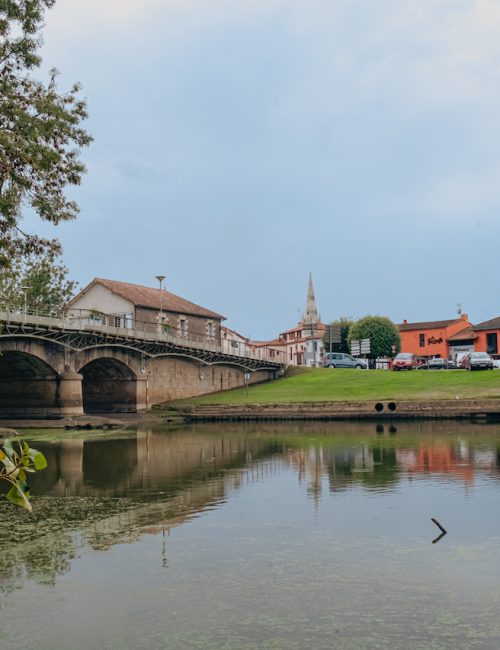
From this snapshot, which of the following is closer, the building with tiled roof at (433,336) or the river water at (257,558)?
the river water at (257,558)

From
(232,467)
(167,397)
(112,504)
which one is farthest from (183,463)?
(167,397)

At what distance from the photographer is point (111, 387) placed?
70062 mm

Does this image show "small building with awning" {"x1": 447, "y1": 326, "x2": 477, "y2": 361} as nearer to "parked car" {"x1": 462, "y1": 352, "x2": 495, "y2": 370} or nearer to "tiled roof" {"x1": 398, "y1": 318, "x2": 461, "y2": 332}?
"tiled roof" {"x1": 398, "y1": 318, "x2": 461, "y2": 332}

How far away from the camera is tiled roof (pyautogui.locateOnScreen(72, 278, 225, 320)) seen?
3103 inches

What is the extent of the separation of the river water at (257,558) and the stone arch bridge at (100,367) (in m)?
28.4

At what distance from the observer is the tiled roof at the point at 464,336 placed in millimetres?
104644

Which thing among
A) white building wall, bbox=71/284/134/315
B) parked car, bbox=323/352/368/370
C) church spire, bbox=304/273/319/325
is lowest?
parked car, bbox=323/352/368/370

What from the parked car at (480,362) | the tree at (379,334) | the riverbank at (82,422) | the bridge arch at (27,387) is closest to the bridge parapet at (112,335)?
the bridge arch at (27,387)

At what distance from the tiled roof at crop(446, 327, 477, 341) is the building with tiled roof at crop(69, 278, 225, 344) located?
39278 millimetres

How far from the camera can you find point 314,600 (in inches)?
442

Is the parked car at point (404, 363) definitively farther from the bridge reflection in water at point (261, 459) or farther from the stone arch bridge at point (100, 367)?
the bridge reflection in water at point (261, 459)

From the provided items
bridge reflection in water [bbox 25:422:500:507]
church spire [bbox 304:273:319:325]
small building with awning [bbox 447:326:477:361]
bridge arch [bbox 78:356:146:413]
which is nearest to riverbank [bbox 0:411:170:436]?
bridge arch [bbox 78:356:146:413]

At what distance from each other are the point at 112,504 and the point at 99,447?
64.6 feet

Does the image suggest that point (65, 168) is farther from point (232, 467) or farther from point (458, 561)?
point (458, 561)
